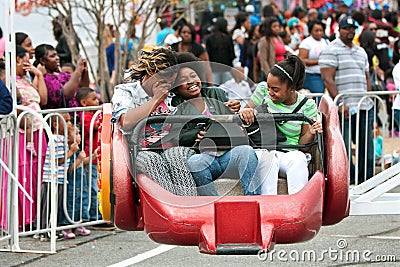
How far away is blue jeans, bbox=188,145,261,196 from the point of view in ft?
19.3

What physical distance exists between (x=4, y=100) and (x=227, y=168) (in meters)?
2.89

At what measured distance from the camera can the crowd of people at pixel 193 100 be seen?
592 centimetres

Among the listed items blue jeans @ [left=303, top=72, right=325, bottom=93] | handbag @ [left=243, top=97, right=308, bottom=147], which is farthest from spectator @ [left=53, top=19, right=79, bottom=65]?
handbag @ [left=243, top=97, right=308, bottom=147]

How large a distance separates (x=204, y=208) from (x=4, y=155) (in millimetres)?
3489

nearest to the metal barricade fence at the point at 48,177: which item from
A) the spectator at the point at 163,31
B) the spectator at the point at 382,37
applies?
the spectator at the point at 163,31

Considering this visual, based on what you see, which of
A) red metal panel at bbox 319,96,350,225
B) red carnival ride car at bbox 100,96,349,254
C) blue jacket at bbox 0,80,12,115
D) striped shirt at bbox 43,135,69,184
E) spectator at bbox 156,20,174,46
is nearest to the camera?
red carnival ride car at bbox 100,96,349,254

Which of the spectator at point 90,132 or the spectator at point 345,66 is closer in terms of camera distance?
the spectator at point 90,132

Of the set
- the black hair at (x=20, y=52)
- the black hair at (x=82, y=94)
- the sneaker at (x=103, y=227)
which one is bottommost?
the sneaker at (x=103, y=227)

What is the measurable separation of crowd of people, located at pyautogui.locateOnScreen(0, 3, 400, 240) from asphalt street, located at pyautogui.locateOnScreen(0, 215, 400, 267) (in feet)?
1.69

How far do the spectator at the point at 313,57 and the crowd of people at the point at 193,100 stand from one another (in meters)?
0.01

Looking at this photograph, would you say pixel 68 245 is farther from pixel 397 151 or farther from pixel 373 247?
pixel 397 151

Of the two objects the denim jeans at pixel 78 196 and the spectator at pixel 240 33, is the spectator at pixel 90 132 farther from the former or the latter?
the spectator at pixel 240 33

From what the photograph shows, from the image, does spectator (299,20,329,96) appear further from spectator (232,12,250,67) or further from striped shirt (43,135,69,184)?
striped shirt (43,135,69,184)

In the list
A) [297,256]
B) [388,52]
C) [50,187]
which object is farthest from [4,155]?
[388,52]
